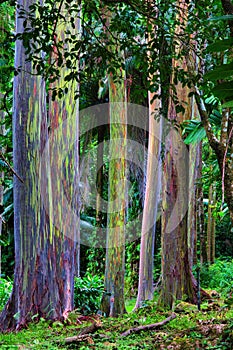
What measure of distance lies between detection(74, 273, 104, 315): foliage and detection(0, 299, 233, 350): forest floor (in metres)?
1.66

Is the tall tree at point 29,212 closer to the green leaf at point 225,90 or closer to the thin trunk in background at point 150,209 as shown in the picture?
the thin trunk in background at point 150,209

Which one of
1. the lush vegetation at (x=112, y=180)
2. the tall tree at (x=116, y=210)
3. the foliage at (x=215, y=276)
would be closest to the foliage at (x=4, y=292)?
the lush vegetation at (x=112, y=180)

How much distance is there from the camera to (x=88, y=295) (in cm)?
1131

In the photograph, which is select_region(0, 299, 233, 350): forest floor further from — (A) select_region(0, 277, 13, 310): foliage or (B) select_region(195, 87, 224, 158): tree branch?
(A) select_region(0, 277, 13, 310): foliage

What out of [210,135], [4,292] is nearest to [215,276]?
[4,292]

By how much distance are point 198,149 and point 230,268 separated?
21.8ft

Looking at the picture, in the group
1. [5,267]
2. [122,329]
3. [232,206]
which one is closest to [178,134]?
[122,329]

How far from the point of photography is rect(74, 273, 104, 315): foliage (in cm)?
1098

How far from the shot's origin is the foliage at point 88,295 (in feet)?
36.0

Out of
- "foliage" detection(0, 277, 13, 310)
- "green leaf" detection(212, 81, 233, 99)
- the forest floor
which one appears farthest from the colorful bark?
"green leaf" detection(212, 81, 233, 99)

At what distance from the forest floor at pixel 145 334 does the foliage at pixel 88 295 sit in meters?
1.66

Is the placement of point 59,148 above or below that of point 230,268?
above

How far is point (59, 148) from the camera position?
32.1ft

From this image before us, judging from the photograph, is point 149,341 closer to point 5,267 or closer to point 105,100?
point 105,100
